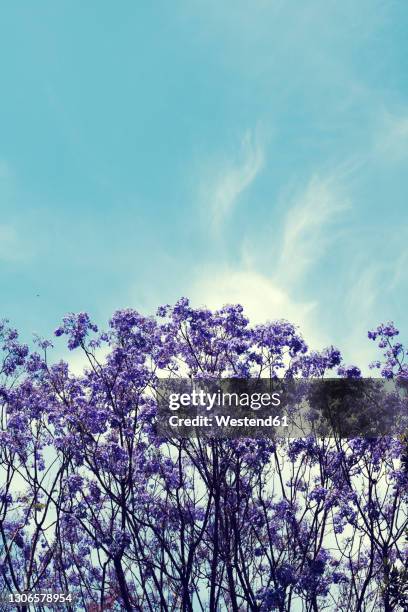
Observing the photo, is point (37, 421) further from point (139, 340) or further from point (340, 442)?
point (340, 442)

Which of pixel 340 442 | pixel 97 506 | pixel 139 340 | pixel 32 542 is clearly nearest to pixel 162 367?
pixel 139 340

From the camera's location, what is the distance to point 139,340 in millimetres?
14555

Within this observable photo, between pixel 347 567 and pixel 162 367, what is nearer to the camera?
pixel 162 367

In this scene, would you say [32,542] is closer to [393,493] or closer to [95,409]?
[95,409]

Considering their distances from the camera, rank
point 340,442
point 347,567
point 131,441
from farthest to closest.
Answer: point 347,567, point 340,442, point 131,441

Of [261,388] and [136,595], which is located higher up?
[261,388]

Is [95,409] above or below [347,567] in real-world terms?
above

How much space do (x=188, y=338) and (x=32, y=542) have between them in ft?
21.5

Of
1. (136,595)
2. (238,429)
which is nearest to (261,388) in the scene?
(238,429)

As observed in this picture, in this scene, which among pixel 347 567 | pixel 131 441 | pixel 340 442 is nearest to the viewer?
pixel 131 441

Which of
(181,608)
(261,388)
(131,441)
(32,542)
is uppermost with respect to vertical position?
(261,388)

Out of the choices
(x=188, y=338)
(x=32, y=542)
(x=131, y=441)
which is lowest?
(x=32, y=542)

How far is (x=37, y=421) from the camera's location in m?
16.0

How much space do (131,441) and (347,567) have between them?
668cm
